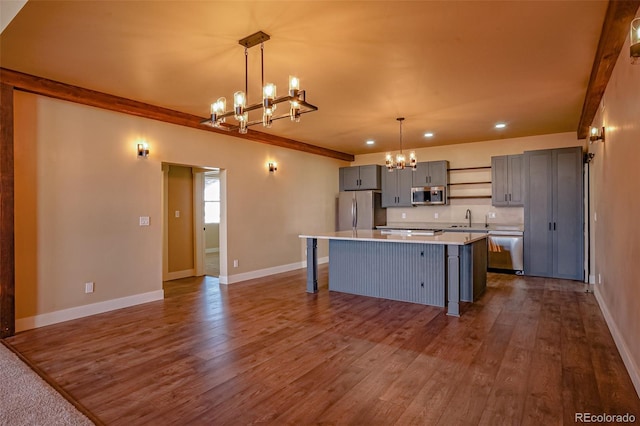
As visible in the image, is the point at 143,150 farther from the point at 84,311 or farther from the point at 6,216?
the point at 84,311

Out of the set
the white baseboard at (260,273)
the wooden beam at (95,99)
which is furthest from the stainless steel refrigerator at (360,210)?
the wooden beam at (95,99)

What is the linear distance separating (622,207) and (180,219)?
644 centimetres

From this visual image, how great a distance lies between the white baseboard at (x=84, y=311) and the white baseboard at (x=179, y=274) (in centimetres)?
162

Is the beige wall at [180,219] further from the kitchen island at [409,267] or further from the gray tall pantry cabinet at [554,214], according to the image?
the gray tall pantry cabinet at [554,214]

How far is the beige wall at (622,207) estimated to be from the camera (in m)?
2.47

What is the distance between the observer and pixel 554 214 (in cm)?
612

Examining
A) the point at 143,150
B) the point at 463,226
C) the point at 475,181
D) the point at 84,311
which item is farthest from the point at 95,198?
the point at 475,181

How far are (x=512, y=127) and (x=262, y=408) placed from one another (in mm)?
5871

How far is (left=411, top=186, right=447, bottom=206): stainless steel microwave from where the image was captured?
742 cm

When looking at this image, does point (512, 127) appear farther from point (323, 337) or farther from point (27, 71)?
point (27, 71)

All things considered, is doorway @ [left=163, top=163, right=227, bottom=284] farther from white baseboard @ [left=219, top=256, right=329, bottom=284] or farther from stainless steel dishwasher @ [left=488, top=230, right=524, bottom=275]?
stainless steel dishwasher @ [left=488, top=230, right=524, bottom=275]

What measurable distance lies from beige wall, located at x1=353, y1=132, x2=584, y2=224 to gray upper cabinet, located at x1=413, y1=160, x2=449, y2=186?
31 cm

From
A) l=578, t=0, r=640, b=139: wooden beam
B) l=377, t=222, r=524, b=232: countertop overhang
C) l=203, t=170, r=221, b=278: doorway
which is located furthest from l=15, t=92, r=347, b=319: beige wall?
l=578, t=0, r=640, b=139: wooden beam

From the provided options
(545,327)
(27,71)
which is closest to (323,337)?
(545,327)
